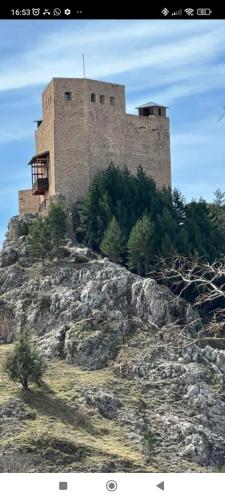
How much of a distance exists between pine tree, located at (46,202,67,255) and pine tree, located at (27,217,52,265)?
0.28 metres

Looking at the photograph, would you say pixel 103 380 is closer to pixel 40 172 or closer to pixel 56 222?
pixel 56 222

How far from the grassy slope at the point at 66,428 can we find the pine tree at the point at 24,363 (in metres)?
0.73

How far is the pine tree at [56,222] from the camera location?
245ft

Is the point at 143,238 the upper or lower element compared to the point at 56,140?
lower

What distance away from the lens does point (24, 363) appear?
218 feet

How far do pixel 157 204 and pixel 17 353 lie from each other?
16275 millimetres
